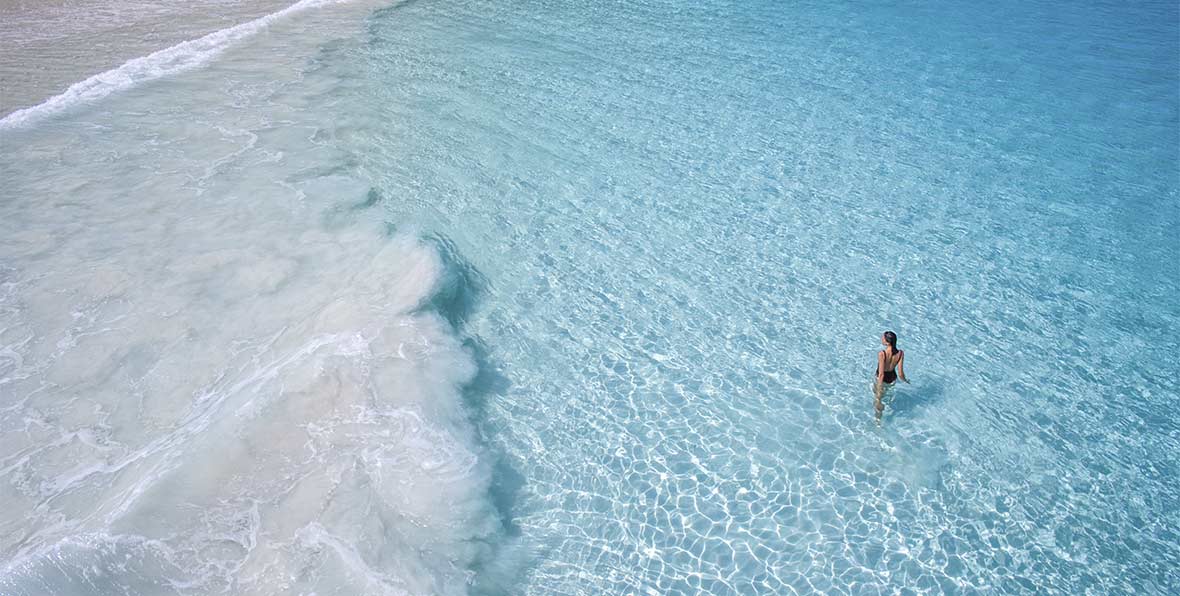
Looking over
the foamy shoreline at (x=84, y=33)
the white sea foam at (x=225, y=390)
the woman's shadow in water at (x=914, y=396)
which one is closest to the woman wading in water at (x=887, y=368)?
the woman's shadow in water at (x=914, y=396)

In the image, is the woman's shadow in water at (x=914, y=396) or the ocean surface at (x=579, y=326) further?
the woman's shadow in water at (x=914, y=396)

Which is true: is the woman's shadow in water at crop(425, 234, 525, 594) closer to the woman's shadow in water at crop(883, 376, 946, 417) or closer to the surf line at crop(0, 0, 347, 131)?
the woman's shadow in water at crop(883, 376, 946, 417)

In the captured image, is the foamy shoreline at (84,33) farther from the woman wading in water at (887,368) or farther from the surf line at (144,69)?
the woman wading in water at (887,368)

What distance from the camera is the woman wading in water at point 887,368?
8.60m

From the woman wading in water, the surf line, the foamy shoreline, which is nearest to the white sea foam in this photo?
the surf line

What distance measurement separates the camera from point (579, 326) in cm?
1025

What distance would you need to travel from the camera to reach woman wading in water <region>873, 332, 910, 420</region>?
860 centimetres

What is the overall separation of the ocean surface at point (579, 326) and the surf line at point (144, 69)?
0.37 ft

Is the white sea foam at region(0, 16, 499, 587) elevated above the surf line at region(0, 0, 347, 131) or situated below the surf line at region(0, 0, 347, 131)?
below

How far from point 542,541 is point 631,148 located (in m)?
8.67

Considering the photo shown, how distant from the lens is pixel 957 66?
18484 mm

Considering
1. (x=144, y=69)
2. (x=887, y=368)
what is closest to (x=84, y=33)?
(x=144, y=69)

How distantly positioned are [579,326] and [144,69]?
13.1 m

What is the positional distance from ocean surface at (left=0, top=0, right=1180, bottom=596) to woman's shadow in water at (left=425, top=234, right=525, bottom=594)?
41mm
